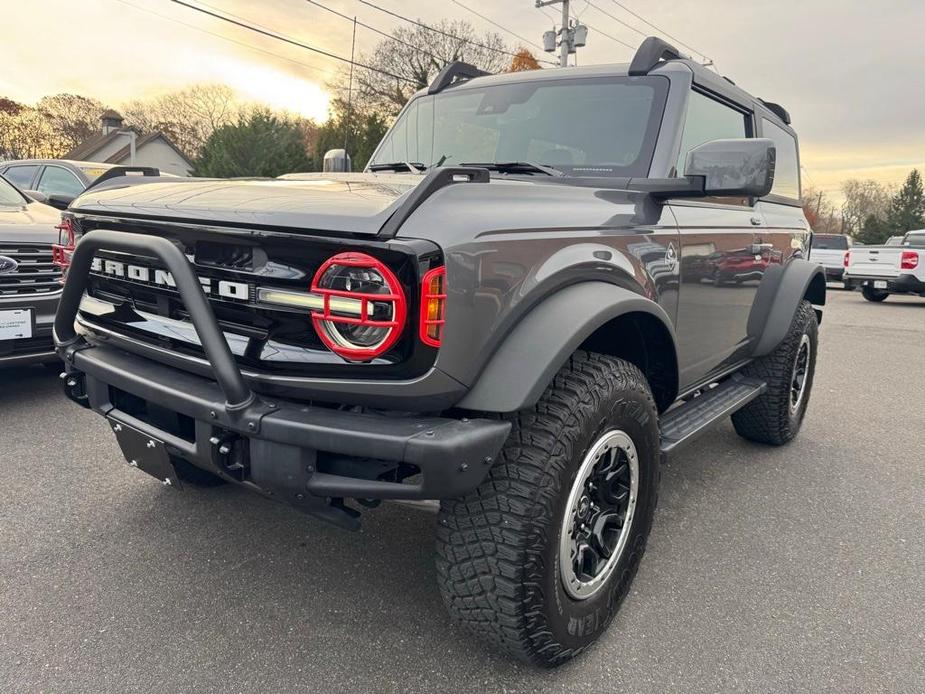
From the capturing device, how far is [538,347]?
178 cm

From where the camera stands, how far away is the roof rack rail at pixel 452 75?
3602 mm

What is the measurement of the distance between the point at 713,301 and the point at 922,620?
1.44 metres

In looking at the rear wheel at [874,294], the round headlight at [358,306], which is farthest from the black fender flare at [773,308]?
the rear wheel at [874,294]

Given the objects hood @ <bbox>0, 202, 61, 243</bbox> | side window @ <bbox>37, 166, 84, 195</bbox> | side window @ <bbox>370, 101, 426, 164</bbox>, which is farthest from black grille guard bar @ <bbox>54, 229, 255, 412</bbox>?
side window @ <bbox>37, 166, 84, 195</bbox>

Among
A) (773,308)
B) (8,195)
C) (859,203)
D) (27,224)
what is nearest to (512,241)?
(773,308)

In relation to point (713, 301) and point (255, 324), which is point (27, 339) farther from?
point (713, 301)

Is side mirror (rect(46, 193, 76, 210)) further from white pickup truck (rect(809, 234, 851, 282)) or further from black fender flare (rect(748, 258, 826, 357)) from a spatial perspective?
white pickup truck (rect(809, 234, 851, 282))

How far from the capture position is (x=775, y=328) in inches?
144

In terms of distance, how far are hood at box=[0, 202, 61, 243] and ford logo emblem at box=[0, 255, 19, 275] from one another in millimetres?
119

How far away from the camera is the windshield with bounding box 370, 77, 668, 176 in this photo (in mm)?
2752

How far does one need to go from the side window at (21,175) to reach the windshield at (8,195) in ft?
10.5

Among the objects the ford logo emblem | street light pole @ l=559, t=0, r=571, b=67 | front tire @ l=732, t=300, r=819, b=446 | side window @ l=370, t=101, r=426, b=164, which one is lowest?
front tire @ l=732, t=300, r=819, b=446

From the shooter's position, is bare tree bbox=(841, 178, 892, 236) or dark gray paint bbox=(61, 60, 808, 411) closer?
dark gray paint bbox=(61, 60, 808, 411)

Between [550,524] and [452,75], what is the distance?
2.73 meters
